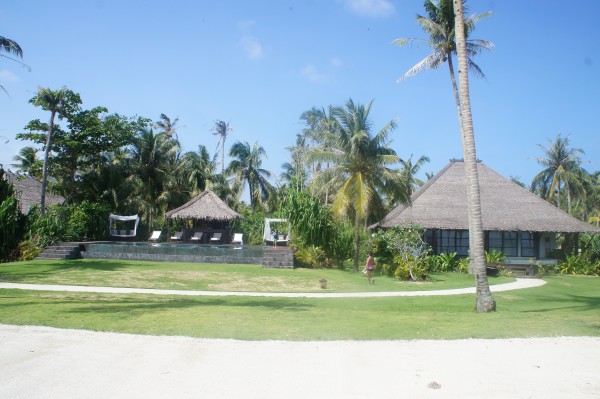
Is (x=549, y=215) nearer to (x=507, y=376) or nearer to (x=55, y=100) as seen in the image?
(x=507, y=376)

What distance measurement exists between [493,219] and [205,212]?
56.0ft

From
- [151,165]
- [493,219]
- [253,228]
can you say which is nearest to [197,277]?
[493,219]

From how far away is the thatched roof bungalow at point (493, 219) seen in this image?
2464 centimetres

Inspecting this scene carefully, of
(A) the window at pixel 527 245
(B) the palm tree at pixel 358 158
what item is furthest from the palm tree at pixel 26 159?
(A) the window at pixel 527 245

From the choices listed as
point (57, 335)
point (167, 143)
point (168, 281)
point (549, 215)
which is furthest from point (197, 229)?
point (57, 335)

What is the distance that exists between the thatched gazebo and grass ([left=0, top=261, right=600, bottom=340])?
16878 millimetres

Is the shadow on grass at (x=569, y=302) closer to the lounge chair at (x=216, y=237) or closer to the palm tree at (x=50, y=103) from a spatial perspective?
the lounge chair at (x=216, y=237)

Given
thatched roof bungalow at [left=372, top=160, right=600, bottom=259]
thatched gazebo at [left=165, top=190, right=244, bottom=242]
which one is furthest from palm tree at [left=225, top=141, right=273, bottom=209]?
thatched roof bungalow at [left=372, top=160, right=600, bottom=259]

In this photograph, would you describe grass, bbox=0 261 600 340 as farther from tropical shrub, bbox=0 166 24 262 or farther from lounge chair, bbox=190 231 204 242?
lounge chair, bbox=190 231 204 242

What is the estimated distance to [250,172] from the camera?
42375mm

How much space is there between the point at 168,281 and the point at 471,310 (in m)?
10.0

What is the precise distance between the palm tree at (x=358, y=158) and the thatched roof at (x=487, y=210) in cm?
317

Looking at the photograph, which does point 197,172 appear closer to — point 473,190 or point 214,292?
point 214,292

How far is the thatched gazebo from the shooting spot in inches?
1152
